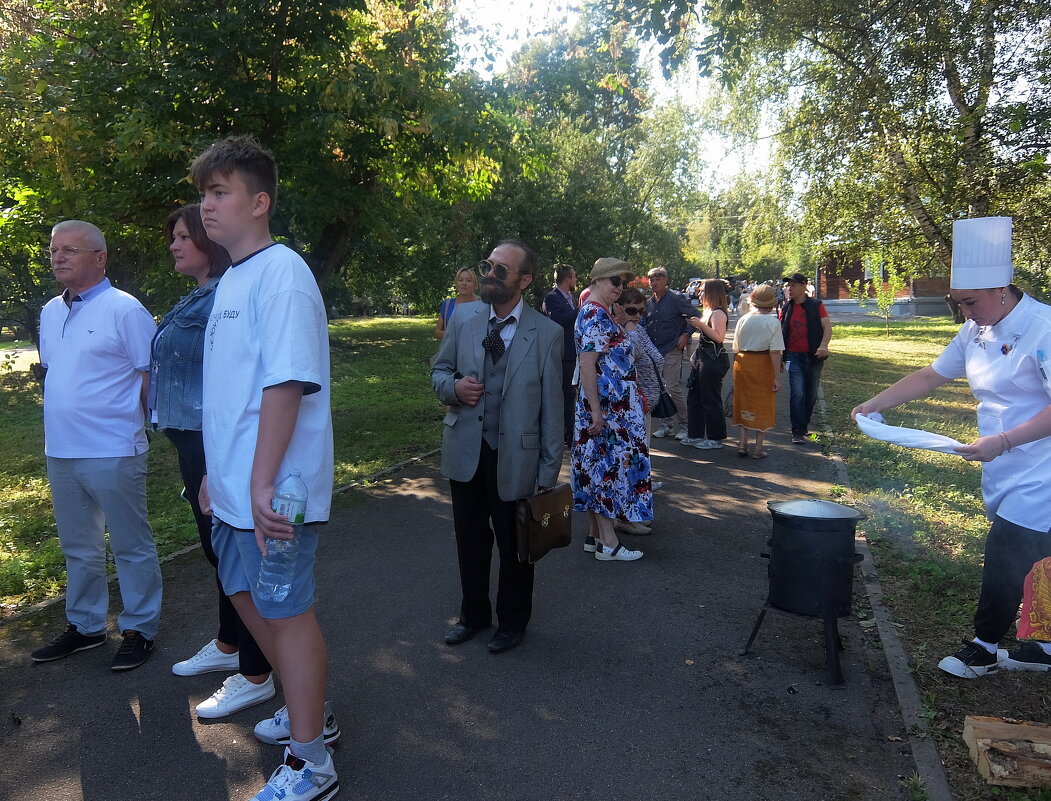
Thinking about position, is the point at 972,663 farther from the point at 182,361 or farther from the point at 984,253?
the point at 182,361

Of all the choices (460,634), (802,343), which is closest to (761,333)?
(802,343)

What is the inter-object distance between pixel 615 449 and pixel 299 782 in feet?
11.7

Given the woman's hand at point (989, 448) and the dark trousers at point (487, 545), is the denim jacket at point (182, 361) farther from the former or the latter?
the woman's hand at point (989, 448)

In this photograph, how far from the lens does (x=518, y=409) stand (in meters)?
4.22

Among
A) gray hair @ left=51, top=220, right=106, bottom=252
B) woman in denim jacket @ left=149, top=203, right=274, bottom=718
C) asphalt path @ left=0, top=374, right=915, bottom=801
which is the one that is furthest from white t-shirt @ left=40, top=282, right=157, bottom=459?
asphalt path @ left=0, top=374, right=915, bottom=801

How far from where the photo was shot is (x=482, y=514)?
14.7 feet

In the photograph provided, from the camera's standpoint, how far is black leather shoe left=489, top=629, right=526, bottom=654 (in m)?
4.40

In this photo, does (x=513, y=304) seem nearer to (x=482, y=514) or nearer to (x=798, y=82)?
(x=482, y=514)

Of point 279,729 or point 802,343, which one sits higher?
point 802,343

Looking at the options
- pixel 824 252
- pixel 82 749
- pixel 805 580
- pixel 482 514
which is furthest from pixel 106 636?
pixel 824 252

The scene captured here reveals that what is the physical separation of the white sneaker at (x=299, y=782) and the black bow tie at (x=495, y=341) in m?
2.11

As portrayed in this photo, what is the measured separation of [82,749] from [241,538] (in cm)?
155

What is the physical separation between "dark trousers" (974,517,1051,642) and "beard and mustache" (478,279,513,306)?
105 inches

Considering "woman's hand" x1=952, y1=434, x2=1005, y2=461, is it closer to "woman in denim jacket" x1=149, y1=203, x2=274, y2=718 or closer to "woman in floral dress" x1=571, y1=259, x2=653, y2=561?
"woman in floral dress" x1=571, y1=259, x2=653, y2=561
